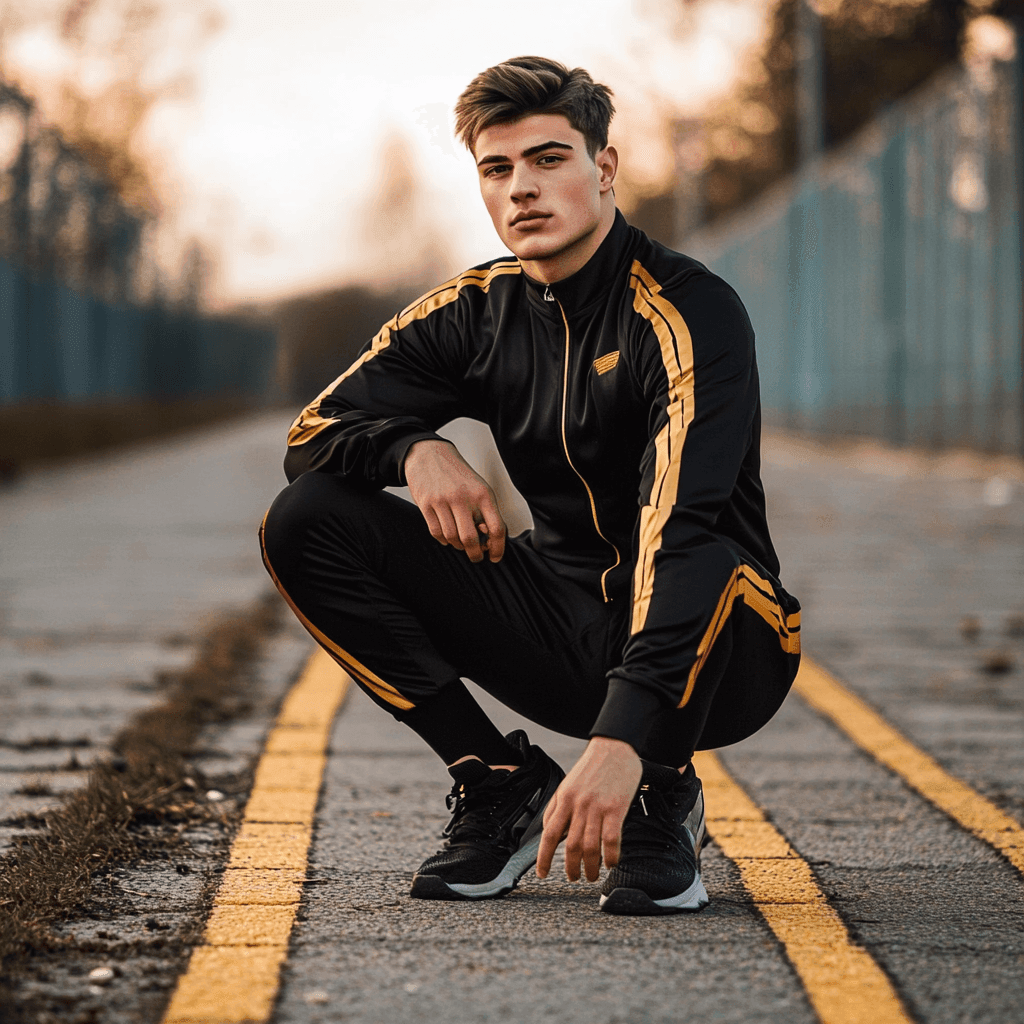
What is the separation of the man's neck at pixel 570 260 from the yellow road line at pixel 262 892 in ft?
4.66

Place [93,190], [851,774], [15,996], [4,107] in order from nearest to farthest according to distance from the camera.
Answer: [15,996], [851,774], [4,107], [93,190]

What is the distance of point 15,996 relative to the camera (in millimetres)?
2816

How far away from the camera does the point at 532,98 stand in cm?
362

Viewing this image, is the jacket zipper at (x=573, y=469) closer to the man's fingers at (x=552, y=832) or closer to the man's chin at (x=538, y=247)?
the man's chin at (x=538, y=247)

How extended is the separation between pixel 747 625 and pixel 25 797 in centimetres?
210

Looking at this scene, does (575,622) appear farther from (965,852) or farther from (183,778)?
(183,778)

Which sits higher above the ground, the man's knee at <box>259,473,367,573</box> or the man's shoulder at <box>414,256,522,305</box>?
the man's shoulder at <box>414,256,522,305</box>

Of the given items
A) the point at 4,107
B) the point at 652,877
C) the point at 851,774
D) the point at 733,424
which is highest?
the point at 4,107

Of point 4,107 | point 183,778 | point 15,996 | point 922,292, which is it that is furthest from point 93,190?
point 15,996

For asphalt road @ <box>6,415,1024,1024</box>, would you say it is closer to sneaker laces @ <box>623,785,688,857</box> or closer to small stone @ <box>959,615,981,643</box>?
small stone @ <box>959,615,981,643</box>

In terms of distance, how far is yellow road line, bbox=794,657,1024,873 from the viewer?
13.8 feet

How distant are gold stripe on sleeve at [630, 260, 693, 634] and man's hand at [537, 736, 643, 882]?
0.97 ft

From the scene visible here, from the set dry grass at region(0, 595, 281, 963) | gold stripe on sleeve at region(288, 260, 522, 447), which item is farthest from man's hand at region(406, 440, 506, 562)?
dry grass at region(0, 595, 281, 963)

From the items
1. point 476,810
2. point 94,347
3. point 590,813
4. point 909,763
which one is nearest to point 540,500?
point 476,810
